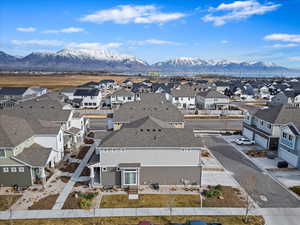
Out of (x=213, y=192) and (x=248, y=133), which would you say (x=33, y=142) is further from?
(x=248, y=133)

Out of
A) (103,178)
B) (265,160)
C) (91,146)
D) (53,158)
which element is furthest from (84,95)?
(265,160)

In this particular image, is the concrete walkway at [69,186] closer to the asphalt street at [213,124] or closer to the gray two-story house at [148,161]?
the gray two-story house at [148,161]

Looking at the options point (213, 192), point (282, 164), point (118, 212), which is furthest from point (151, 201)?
point (282, 164)

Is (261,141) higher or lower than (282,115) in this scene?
lower

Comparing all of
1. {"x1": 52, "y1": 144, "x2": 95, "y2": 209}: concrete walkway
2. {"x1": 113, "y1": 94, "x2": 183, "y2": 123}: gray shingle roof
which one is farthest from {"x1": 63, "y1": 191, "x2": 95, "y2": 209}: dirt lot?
{"x1": 113, "y1": 94, "x2": 183, "y2": 123}: gray shingle roof

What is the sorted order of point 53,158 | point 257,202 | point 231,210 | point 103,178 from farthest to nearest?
point 53,158 → point 103,178 → point 257,202 → point 231,210

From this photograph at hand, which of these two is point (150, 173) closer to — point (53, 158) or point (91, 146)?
point (53, 158)

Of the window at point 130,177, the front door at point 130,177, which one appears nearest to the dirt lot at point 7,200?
the front door at point 130,177
